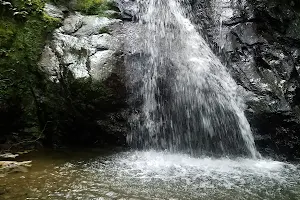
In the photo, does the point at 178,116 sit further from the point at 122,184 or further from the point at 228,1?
the point at 228,1

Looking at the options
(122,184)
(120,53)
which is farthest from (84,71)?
(122,184)

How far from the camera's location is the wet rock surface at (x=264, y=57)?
5.50 m

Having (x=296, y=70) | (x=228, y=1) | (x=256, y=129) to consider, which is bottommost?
(x=256, y=129)

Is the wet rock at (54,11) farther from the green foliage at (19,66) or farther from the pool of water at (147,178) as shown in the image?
the pool of water at (147,178)

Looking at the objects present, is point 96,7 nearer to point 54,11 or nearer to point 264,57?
point 54,11

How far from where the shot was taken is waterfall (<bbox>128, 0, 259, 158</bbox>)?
18.2 ft

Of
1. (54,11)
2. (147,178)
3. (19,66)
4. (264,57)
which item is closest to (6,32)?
(19,66)

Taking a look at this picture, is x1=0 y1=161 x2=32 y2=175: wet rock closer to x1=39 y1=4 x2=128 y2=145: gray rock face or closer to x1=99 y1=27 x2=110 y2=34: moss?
x1=39 y1=4 x2=128 y2=145: gray rock face

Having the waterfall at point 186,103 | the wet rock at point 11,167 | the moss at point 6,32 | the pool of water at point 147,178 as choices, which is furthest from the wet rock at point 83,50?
the wet rock at point 11,167

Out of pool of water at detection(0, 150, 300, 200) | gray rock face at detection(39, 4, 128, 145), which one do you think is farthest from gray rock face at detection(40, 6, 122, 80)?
pool of water at detection(0, 150, 300, 200)

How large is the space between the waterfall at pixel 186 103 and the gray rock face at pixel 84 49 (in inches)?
19.9

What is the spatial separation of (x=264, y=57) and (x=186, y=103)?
5.77 feet

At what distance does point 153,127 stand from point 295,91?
2.63m

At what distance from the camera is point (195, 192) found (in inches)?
153
